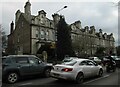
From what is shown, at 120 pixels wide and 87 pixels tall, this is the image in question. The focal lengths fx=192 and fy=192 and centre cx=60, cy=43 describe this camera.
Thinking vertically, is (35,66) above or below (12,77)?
above

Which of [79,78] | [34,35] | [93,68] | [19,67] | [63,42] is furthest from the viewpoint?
[34,35]

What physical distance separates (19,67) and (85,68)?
402 centimetres

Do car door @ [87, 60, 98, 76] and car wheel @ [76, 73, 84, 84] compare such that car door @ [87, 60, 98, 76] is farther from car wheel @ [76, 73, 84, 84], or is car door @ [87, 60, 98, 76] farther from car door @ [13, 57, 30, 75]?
car door @ [13, 57, 30, 75]

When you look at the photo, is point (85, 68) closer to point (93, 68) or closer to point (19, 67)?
point (93, 68)

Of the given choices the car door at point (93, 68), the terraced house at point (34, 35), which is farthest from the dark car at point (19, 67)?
the terraced house at point (34, 35)

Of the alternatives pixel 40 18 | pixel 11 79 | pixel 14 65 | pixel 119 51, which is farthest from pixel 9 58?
pixel 119 51

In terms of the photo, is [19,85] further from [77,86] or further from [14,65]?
[77,86]

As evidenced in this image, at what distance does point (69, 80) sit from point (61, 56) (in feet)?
92.8

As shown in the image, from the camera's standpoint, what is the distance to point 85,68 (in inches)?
465

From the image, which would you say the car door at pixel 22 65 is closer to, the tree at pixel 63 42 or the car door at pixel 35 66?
the car door at pixel 35 66

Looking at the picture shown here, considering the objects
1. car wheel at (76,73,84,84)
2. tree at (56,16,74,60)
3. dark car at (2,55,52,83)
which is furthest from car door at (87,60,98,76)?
tree at (56,16,74,60)

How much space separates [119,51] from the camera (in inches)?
3115

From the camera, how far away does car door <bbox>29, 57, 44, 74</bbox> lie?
489 inches

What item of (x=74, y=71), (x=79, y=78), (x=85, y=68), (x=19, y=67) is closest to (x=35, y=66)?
(x=19, y=67)
